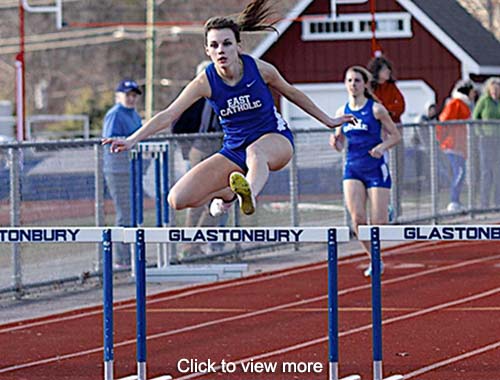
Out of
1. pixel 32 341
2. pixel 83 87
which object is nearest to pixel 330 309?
pixel 32 341

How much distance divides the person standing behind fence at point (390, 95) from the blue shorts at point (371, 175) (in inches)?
77.3

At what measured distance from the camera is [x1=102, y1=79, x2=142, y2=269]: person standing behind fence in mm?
13758

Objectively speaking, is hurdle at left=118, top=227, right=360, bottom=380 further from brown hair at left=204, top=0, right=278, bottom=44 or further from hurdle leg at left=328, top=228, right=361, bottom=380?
brown hair at left=204, top=0, right=278, bottom=44

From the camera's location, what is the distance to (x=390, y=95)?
15789mm

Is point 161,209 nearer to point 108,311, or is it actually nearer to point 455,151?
point 108,311

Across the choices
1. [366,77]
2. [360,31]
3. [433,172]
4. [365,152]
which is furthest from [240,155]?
[360,31]

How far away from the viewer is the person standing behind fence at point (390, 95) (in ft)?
47.7

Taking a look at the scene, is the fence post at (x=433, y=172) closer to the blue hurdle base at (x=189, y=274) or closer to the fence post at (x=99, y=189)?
the blue hurdle base at (x=189, y=274)

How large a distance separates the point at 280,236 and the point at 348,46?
103 ft

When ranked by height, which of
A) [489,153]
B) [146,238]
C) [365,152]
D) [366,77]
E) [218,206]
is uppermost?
[366,77]

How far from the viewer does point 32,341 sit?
10312 mm

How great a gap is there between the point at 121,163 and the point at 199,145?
114 cm

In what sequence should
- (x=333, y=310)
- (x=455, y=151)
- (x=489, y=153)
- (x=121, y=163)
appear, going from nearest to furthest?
(x=333, y=310) < (x=121, y=163) < (x=455, y=151) < (x=489, y=153)

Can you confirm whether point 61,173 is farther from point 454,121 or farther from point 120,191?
point 454,121
